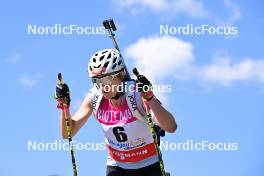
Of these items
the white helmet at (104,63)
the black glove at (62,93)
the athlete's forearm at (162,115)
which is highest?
the white helmet at (104,63)

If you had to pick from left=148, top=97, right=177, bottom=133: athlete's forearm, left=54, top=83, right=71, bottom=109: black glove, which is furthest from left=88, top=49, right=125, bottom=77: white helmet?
left=148, top=97, right=177, bottom=133: athlete's forearm

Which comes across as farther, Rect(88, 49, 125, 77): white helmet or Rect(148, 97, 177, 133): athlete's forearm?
Rect(88, 49, 125, 77): white helmet

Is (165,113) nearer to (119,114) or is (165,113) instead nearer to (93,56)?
(119,114)

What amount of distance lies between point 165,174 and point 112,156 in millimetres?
1094

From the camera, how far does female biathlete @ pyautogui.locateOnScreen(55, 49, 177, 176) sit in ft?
27.5

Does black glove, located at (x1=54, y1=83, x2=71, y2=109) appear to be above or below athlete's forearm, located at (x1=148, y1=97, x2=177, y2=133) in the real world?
above

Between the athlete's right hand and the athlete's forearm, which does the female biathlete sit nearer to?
the athlete's right hand

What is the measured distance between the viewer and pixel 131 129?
8406 mm

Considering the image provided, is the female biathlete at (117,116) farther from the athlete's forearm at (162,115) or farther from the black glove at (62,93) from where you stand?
Result: the athlete's forearm at (162,115)

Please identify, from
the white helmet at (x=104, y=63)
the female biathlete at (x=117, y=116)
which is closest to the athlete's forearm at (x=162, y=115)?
the female biathlete at (x=117, y=116)

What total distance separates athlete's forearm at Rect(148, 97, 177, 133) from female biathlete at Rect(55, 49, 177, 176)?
56cm

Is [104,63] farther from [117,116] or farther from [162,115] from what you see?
[162,115]

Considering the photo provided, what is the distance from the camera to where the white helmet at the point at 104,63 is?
8438 mm

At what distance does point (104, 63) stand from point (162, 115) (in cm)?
150
